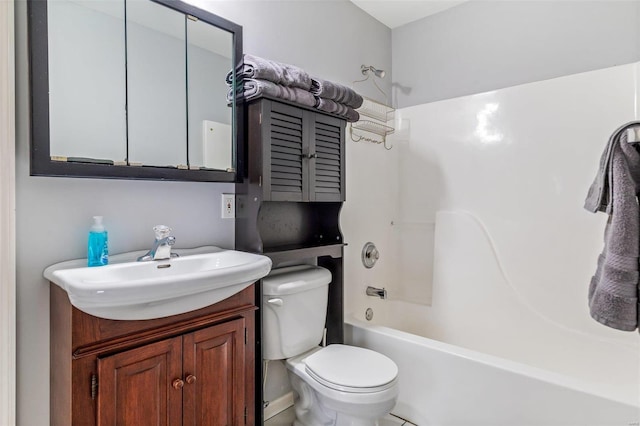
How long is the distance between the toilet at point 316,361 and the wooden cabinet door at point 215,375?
0.26 meters

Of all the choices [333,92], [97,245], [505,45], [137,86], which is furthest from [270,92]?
[505,45]

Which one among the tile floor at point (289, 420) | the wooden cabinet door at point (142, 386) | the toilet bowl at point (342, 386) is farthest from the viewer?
the tile floor at point (289, 420)

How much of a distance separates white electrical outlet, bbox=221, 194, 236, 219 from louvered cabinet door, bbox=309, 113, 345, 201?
38cm

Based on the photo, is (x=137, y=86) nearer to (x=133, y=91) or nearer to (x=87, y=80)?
(x=133, y=91)

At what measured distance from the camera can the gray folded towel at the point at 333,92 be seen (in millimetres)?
1726

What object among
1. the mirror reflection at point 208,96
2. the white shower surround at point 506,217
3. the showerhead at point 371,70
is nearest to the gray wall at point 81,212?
the mirror reflection at point 208,96

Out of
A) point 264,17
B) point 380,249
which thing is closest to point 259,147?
point 264,17

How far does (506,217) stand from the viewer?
2.24m

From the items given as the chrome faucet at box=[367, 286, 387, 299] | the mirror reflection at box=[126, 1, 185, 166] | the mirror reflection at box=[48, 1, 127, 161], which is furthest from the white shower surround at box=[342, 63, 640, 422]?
the mirror reflection at box=[48, 1, 127, 161]

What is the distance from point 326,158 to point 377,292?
979mm

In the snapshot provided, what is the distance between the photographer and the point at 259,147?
1.56 m

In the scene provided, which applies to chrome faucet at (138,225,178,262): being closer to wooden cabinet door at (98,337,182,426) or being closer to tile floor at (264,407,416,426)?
wooden cabinet door at (98,337,182,426)

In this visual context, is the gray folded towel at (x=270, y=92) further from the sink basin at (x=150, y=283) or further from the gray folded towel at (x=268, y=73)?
the sink basin at (x=150, y=283)

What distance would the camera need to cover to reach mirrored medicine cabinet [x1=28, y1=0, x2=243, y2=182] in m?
1.11
